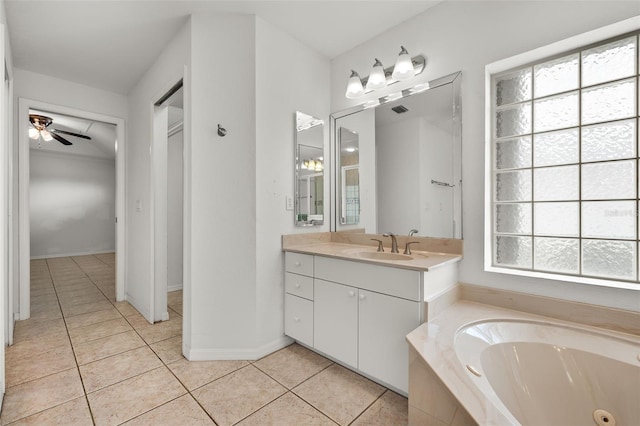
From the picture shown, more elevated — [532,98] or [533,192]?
[532,98]

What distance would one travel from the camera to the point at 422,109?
201cm

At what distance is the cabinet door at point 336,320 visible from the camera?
176cm

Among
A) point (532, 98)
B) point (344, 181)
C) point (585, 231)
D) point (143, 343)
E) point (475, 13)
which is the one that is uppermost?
point (475, 13)

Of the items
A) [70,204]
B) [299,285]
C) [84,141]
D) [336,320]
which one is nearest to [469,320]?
[336,320]

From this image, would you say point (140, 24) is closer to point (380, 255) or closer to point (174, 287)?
point (380, 255)

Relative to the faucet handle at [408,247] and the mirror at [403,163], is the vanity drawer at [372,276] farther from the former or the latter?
the mirror at [403,163]

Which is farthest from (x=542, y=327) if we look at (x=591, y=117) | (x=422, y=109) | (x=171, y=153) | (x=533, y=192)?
(x=171, y=153)

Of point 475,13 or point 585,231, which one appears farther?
point 475,13

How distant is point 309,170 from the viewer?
2.38 meters

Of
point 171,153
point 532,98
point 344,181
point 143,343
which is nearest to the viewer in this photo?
point 532,98

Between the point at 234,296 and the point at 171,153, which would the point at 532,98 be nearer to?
the point at 234,296

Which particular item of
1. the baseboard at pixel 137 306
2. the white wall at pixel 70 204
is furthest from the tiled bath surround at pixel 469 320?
the white wall at pixel 70 204

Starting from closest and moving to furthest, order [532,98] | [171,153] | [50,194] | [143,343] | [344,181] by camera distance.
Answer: [532,98], [143,343], [344,181], [171,153], [50,194]

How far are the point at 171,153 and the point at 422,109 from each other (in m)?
3.07
